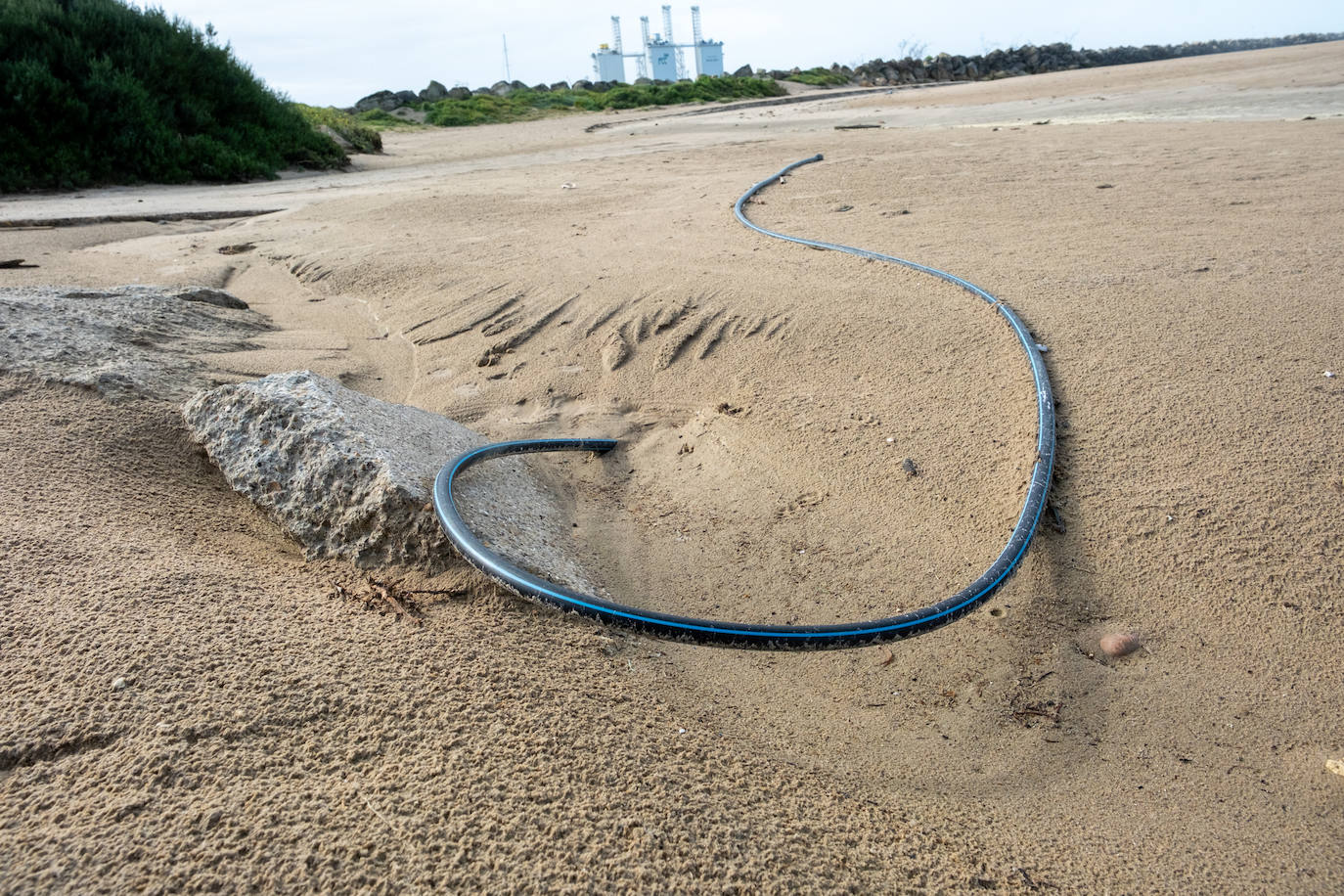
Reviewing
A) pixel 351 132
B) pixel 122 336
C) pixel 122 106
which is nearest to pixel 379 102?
pixel 351 132

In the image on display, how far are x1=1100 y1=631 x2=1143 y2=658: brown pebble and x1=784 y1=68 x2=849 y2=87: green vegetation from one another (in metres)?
31.4

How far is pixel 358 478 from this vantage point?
7.49ft

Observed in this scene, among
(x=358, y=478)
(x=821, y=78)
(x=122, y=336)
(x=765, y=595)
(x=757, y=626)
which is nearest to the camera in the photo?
(x=757, y=626)

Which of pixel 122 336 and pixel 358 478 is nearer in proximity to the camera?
pixel 358 478

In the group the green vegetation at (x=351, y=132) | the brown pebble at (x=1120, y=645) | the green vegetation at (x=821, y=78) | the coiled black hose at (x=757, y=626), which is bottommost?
the brown pebble at (x=1120, y=645)

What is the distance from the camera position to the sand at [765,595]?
54.0 inches

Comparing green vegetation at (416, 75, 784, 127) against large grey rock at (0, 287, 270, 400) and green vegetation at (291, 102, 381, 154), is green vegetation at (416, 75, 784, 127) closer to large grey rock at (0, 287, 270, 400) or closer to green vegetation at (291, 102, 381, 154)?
green vegetation at (291, 102, 381, 154)

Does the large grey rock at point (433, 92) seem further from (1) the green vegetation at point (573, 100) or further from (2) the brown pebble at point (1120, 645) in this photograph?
(2) the brown pebble at point (1120, 645)

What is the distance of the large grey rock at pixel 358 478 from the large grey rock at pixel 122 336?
419 mm

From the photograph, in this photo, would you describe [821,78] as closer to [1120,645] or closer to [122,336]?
[122,336]

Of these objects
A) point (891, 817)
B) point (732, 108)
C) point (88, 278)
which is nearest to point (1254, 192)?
point (891, 817)

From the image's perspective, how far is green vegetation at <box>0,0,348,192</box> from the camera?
1006 centimetres

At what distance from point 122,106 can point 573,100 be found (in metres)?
16.2

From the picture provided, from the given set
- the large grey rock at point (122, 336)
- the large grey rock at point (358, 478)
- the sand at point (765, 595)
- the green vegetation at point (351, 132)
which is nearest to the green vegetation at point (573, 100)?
the green vegetation at point (351, 132)
